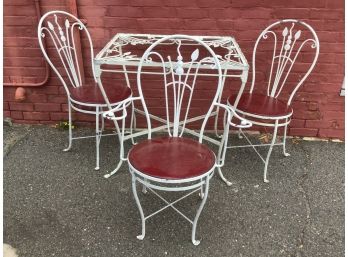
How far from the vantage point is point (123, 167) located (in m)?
2.82

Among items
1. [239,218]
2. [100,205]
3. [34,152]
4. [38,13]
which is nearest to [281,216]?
[239,218]

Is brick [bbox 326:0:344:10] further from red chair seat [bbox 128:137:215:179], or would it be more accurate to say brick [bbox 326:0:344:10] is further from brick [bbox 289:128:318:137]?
red chair seat [bbox 128:137:215:179]

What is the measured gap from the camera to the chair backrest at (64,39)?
2.84 meters

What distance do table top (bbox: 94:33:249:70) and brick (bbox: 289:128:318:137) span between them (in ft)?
3.26

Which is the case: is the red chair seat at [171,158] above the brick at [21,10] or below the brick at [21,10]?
below

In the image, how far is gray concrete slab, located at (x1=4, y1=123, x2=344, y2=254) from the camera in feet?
6.96

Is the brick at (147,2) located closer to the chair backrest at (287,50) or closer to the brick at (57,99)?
the chair backrest at (287,50)

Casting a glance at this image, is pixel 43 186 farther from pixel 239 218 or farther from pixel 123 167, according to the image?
pixel 239 218

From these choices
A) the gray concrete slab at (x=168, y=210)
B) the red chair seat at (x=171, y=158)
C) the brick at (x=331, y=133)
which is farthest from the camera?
the brick at (x=331, y=133)

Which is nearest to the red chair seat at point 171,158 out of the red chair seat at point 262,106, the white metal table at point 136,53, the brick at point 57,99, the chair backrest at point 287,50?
the white metal table at point 136,53

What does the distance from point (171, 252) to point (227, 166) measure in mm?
981

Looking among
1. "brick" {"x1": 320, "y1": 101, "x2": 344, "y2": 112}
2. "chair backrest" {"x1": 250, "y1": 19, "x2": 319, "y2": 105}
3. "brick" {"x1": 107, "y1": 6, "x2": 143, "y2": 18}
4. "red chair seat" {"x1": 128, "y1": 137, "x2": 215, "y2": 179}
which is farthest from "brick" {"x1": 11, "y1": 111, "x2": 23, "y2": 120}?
"brick" {"x1": 320, "y1": 101, "x2": 344, "y2": 112}

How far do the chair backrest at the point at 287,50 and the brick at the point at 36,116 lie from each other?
1.85 meters

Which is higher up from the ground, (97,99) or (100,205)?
(97,99)
